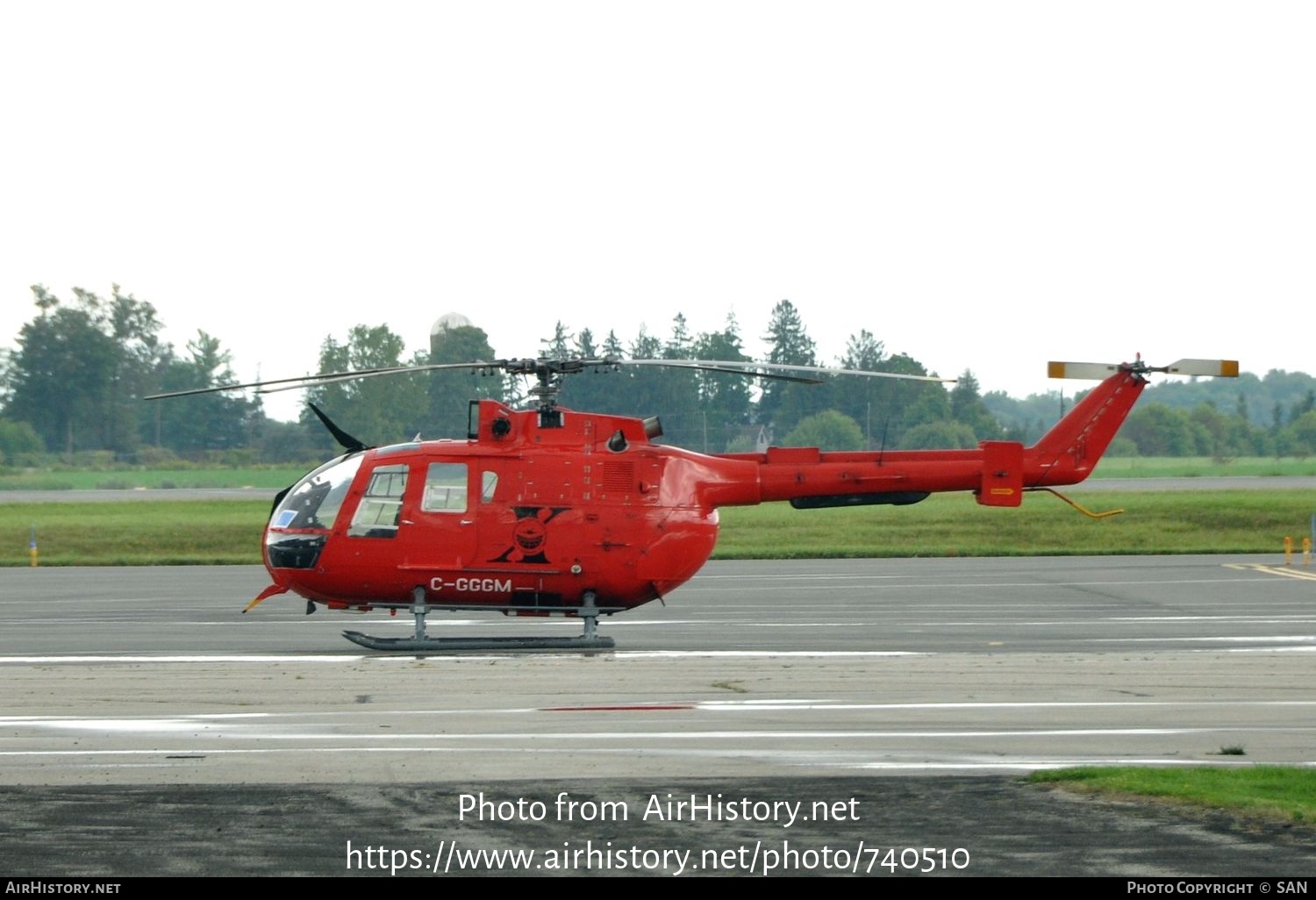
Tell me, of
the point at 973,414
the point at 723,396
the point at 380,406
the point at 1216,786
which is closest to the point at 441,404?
the point at 380,406

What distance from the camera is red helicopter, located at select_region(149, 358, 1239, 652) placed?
53.7ft

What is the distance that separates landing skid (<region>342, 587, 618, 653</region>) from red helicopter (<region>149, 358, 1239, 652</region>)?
0.06 ft

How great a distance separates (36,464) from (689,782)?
231 feet

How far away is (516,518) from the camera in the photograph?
53.7 feet

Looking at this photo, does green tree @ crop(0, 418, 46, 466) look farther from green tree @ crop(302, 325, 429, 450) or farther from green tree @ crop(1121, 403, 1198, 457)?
green tree @ crop(1121, 403, 1198, 457)

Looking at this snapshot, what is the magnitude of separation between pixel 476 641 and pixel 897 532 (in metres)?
22.8

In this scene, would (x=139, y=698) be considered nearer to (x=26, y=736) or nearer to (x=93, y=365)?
(x=26, y=736)

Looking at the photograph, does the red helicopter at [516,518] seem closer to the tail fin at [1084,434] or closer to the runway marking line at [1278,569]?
the tail fin at [1084,434]

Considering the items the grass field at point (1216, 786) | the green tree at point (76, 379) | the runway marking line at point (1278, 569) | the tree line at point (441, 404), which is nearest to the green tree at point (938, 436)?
the tree line at point (441, 404)

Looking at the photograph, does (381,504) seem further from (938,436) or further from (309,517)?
(938,436)

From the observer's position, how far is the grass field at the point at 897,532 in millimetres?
33219

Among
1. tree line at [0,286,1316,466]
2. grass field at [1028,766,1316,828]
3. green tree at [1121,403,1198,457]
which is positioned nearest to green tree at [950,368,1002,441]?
tree line at [0,286,1316,466]

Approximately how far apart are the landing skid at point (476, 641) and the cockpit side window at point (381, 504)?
78 cm

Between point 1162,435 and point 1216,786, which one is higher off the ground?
point 1162,435
